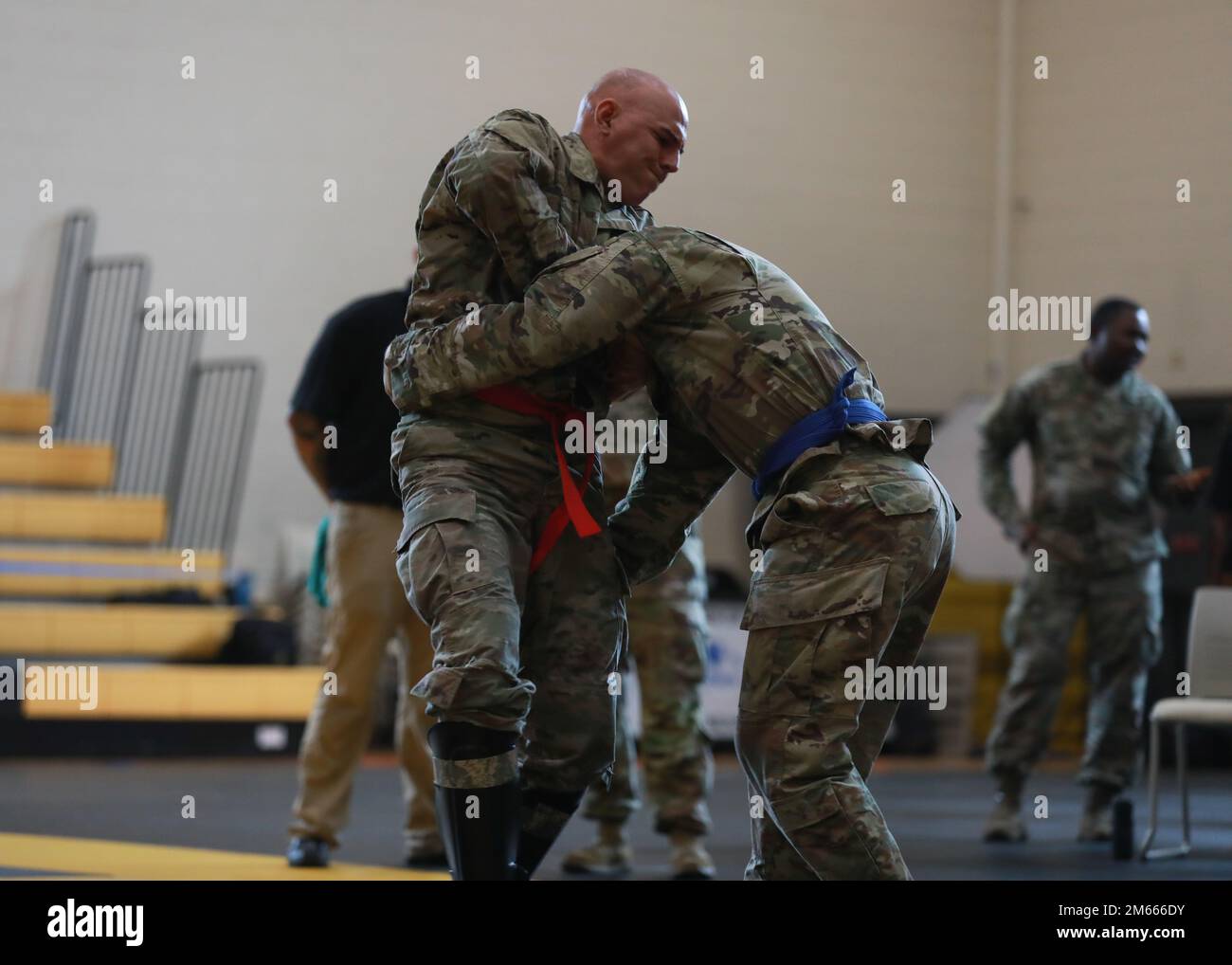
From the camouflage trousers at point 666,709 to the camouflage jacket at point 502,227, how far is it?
1485 mm

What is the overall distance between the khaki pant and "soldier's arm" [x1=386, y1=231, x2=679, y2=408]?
1.63m

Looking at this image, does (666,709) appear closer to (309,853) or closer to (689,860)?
(689,860)

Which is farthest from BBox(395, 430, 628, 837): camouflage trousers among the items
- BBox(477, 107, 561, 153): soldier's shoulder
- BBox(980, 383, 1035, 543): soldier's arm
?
BBox(980, 383, 1035, 543): soldier's arm

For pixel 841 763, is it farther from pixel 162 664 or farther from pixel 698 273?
pixel 162 664

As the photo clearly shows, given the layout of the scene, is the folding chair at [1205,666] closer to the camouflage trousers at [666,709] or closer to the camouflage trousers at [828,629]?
the camouflage trousers at [666,709]

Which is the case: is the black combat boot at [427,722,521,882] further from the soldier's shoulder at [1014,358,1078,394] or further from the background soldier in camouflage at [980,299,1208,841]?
the soldier's shoulder at [1014,358,1078,394]

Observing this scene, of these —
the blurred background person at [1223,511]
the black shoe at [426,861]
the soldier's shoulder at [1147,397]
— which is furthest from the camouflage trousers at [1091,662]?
the black shoe at [426,861]

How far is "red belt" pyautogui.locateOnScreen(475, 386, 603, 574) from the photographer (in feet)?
8.69

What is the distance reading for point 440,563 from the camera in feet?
8.20

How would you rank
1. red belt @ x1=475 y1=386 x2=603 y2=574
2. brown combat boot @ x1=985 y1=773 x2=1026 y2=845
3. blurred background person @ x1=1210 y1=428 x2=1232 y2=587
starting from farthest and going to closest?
blurred background person @ x1=1210 y1=428 x2=1232 y2=587, brown combat boot @ x1=985 y1=773 x2=1026 y2=845, red belt @ x1=475 y1=386 x2=603 y2=574

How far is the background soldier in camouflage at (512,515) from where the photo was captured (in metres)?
2.46

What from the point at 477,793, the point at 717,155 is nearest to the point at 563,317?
the point at 477,793

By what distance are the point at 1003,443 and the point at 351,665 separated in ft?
7.68
